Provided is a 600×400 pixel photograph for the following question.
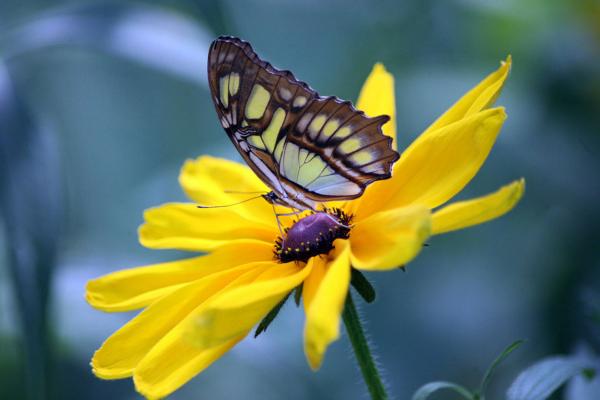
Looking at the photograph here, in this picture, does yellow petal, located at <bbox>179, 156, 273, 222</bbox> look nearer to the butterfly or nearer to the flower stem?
the butterfly

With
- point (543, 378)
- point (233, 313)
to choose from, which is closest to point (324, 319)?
point (233, 313)

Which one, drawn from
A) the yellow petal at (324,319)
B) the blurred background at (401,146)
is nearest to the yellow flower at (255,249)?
the yellow petal at (324,319)

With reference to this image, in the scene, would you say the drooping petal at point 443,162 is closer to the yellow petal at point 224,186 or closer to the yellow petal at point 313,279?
the yellow petal at point 313,279

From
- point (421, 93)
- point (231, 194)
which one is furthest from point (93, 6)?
point (421, 93)

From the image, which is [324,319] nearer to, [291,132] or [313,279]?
[313,279]

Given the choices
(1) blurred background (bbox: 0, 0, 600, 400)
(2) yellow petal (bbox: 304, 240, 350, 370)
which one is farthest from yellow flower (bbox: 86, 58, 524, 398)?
(1) blurred background (bbox: 0, 0, 600, 400)
